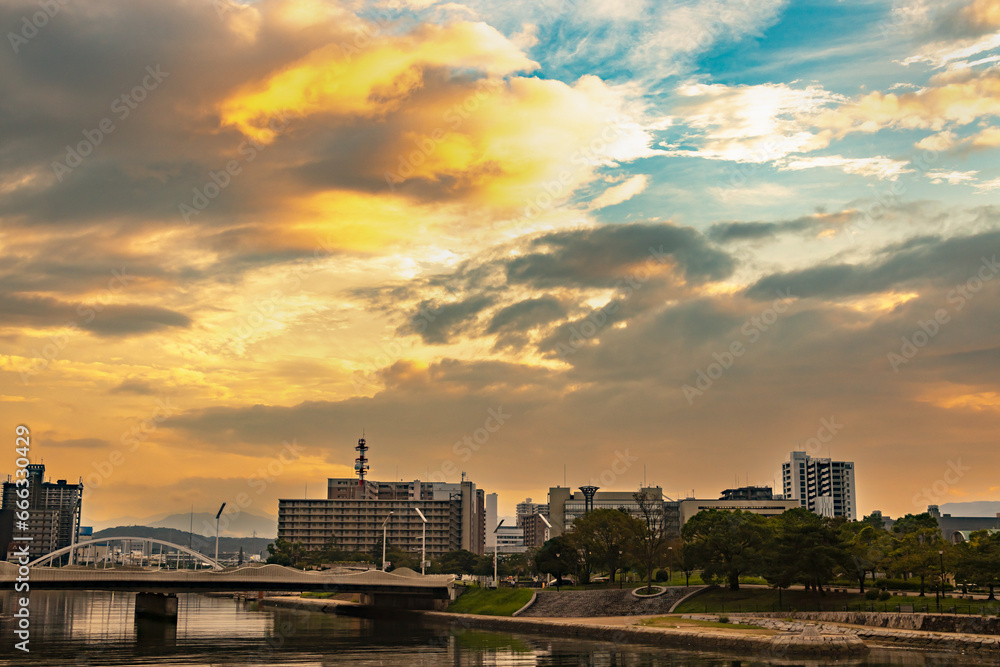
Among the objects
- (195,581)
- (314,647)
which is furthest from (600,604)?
(195,581)

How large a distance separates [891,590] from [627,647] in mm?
32408

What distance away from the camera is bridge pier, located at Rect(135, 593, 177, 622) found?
112000 millimetres

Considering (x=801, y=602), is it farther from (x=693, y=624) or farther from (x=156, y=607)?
(x=156, y=607)

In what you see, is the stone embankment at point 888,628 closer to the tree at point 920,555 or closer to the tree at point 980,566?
the tree at point 980,566

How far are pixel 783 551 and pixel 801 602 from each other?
5514 mm

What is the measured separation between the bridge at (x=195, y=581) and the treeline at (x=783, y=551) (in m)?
20.3

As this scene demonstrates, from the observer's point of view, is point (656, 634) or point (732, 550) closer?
point (656, 634)

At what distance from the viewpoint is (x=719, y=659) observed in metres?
66.0

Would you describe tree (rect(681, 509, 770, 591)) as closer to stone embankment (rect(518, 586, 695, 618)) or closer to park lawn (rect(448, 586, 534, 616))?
stone embankment (rect(518, 586, 695, 618))

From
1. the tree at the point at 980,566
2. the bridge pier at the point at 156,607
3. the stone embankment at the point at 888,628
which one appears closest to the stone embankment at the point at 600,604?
the stone embankment at the point at 888,628

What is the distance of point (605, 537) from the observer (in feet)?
411

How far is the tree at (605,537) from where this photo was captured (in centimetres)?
12261

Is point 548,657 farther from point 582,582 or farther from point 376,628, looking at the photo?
point 582,582

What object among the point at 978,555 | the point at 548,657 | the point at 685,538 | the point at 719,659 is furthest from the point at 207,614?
the point at 978,555
